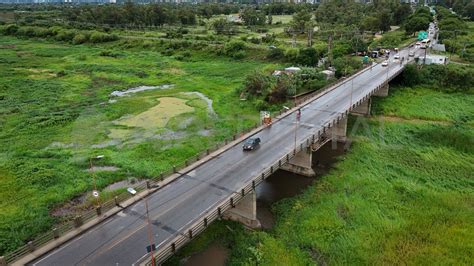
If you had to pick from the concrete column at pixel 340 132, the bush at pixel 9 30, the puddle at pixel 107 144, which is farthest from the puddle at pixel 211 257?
the bush at pixel 9 30

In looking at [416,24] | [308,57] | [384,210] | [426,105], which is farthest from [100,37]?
[384,210]

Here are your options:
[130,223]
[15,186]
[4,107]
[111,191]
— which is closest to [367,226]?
[130,223]

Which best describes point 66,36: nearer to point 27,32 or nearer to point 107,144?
point 27,32

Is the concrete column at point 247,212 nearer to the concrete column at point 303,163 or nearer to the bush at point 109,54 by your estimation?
the concrete column at point 303,163

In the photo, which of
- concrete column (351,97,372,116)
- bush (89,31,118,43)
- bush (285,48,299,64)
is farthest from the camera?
bush (89,31,118,43)

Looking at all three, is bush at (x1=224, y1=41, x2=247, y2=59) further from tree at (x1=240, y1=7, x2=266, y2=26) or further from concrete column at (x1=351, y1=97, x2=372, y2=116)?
tree at (x1=240, y1=7, x2=266, y2=26)

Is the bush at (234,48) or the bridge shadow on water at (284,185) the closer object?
the bridge shadow on water at (284,185)

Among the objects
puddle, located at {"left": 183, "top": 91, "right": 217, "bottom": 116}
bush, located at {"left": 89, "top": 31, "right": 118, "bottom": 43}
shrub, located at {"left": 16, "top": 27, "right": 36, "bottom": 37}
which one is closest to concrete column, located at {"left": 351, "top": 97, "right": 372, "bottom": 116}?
puddle, located at {"left": 183, "top": 91, "right": 217, "bottom": 116}
